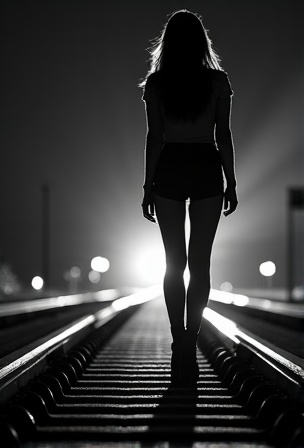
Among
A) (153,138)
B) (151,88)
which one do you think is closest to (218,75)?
(151,88)

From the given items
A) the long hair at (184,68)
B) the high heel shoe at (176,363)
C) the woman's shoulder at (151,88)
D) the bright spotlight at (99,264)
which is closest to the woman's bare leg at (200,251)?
the high heel shoe at (176,363)

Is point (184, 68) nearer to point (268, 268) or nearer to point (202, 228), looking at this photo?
point (202, 228)

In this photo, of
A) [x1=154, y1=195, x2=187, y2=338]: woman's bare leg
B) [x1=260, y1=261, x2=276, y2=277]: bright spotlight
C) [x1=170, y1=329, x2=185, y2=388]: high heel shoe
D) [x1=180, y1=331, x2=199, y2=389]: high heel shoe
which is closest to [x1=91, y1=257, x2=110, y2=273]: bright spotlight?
[x1=260, y1=261, x2=276, y2=277]: bright spotlight

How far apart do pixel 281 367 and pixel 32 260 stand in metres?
172

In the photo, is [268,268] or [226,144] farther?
[268,268]

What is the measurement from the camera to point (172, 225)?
5242 mm

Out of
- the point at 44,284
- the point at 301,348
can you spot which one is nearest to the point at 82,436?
the point at 301,348

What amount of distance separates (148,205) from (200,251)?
0.44 m

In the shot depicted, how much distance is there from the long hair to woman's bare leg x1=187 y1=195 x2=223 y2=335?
1.82ft

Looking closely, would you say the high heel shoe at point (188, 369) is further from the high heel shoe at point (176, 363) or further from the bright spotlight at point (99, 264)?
the bright spotlight at point (99, 264)

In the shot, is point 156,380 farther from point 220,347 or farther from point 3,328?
point 3,328

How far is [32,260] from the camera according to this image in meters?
175

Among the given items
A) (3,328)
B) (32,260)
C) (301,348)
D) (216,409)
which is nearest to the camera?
(216,409)

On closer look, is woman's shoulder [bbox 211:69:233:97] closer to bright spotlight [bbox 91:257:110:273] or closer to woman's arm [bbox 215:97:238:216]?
woman's arm [bbox 215:97:238:216]
